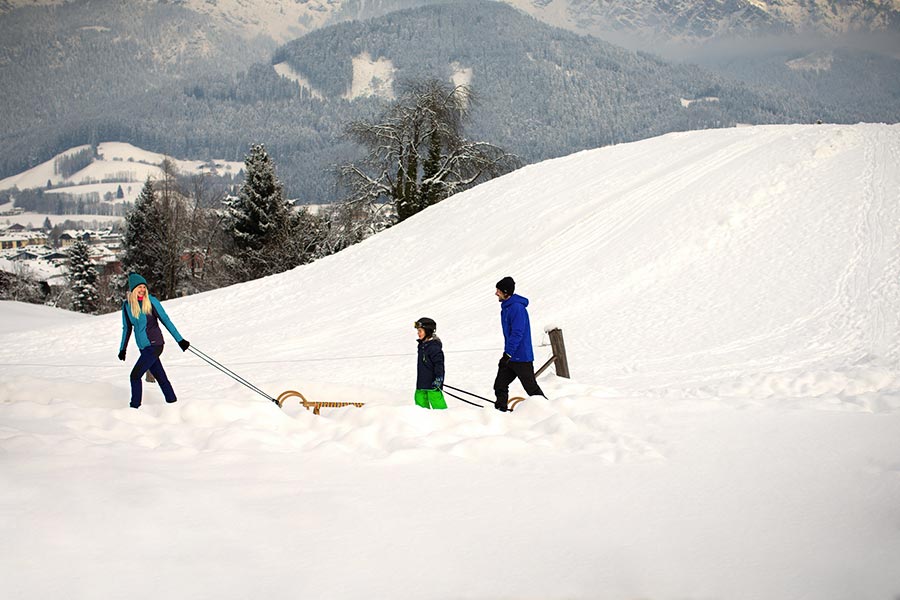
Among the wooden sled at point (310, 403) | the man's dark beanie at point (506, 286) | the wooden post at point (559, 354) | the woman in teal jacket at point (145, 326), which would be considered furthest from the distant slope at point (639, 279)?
the man's dark beanie at point (506, 286)

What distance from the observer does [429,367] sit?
8.02 m

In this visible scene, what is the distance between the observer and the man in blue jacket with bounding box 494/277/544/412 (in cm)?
842

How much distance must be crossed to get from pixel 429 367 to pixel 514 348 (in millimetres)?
1091

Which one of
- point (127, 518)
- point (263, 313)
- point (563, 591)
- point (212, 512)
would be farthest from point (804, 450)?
point (263, 313)

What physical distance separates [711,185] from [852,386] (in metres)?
14.9

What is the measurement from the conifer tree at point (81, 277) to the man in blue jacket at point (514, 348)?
177ft

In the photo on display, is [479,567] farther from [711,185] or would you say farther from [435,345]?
[711,185]

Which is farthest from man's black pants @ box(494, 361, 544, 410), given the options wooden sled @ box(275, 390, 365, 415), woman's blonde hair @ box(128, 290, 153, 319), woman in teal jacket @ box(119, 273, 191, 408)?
woman's blonde hair @ box(128, 290, 153, 319)

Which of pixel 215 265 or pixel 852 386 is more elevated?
pixel 215 265

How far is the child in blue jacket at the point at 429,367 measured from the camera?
790 cm

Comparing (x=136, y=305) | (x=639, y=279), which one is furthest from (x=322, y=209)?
(x=136, y=305)

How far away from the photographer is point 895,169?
857 inches

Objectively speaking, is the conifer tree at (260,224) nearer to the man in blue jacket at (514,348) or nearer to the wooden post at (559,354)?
the wooden post at (559,354)

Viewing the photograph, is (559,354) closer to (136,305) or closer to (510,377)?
(510,377)
